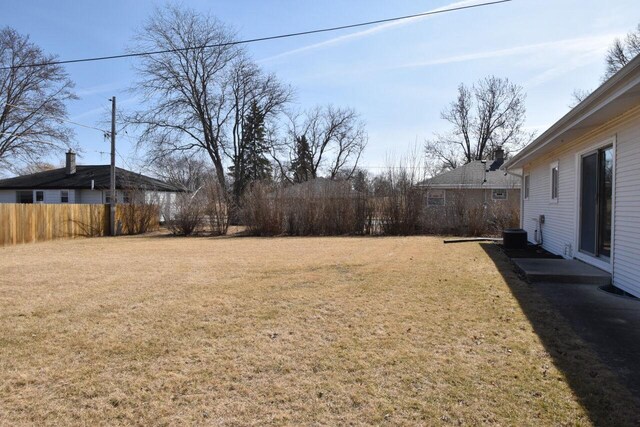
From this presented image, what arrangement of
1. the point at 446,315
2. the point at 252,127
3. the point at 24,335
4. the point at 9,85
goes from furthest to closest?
the point at 252,127
the point at 9,85
the point at 446,315
the point at 24,335

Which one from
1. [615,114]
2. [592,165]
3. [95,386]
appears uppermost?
[615,114]

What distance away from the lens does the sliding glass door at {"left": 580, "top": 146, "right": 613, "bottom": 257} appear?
6938 mm

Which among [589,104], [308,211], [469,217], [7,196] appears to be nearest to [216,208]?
[308,211]

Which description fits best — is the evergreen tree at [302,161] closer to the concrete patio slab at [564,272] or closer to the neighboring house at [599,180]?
the neighboring house at [599,180]

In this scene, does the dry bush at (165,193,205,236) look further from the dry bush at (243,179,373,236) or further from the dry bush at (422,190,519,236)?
the dry bush at (422,190,519,236)

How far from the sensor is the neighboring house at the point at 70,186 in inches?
1017

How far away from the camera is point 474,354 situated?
3553mm

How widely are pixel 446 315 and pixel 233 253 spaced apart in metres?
7.88

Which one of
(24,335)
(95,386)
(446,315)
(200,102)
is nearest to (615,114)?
(446,315)

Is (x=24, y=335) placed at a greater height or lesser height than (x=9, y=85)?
lesser

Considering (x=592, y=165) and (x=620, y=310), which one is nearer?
→ (x=620, y=310)

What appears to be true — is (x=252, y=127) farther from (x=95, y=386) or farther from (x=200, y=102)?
(x=95, y=386)

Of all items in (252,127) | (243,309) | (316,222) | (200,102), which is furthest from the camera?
(252,127)

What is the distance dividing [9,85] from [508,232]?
A: 33874 mm
